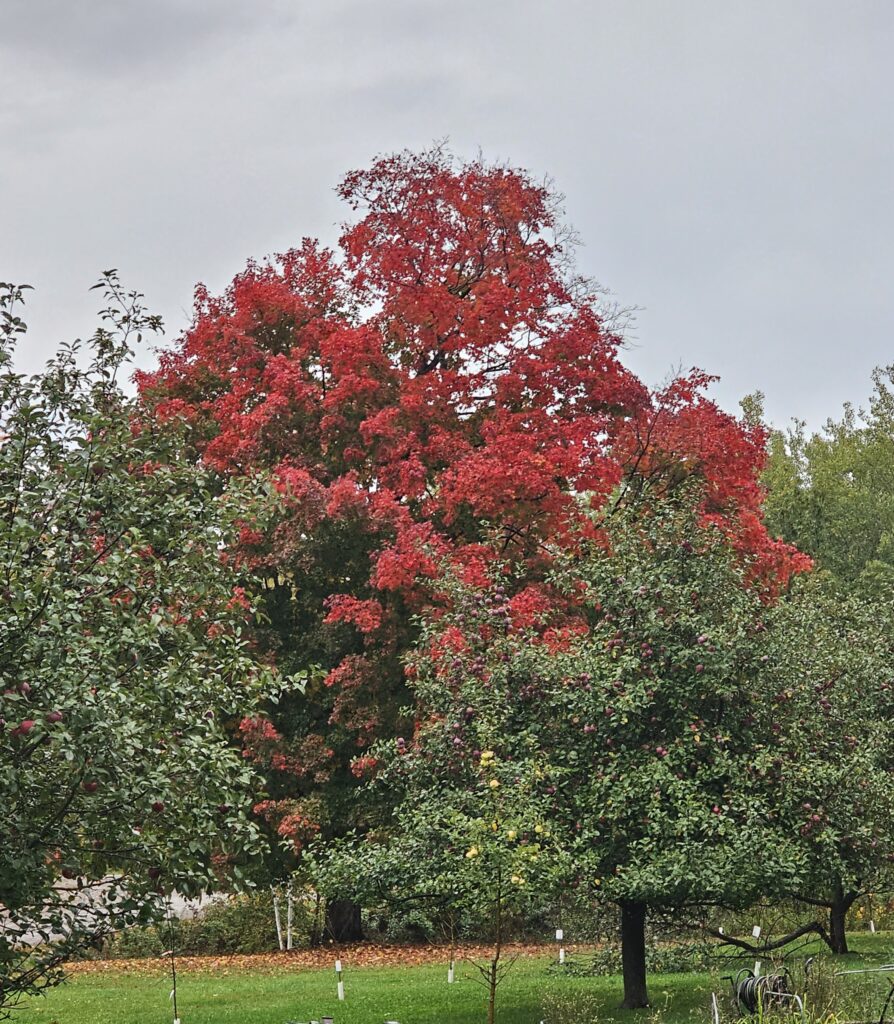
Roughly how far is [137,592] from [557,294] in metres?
14.0

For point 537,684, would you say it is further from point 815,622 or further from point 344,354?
point 344,354

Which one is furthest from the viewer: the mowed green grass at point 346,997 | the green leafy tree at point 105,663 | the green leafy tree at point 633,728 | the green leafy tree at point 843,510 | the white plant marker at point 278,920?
the green leafy tree at point 843,510

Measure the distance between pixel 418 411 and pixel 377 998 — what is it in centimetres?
824

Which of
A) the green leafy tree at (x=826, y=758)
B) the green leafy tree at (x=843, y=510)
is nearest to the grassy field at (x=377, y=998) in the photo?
the green leafy tree at (x=826, y=758)

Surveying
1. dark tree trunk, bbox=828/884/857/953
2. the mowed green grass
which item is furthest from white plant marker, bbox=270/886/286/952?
dark tree trunk, bbox=828/884/857/953

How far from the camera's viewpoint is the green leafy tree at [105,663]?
585 cm

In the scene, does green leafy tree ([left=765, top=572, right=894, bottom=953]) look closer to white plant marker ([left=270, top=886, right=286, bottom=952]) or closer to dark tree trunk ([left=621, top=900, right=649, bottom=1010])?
dark tree trunk ([left=621, top=900, right=649, bottom=1010])

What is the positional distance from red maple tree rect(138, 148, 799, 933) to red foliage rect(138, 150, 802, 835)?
0.03m

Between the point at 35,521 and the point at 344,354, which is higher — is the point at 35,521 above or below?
below

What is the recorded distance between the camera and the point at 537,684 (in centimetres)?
1209

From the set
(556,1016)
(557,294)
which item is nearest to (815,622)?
(556,1016)

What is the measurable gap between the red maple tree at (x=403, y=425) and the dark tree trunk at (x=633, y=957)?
513 centimetres

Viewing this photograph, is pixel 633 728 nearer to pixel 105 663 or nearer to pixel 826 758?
pixel 826 758

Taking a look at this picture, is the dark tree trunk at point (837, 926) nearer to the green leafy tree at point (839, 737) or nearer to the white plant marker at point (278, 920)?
the green leafy tree at point (839, 737)
